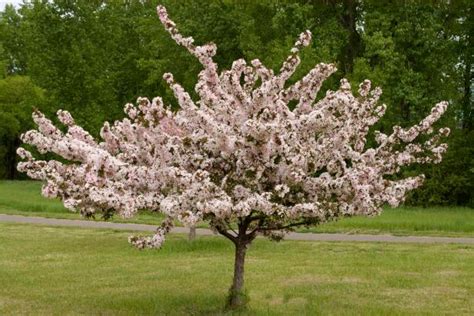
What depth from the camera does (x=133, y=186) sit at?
28.2 ft

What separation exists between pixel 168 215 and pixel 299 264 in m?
6.44

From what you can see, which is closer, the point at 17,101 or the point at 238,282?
the point at 238,282

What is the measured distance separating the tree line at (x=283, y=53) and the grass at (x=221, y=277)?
1112 centimetres

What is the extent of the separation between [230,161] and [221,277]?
13.9 ft

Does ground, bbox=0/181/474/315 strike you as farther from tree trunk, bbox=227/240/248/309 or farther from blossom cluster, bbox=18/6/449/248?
Answer: blossom cluster, bbox=18/6/449/248

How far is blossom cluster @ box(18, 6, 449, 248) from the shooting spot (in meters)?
8.18

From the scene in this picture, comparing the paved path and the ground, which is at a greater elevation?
the paved path

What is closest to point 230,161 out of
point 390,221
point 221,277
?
point 221,277

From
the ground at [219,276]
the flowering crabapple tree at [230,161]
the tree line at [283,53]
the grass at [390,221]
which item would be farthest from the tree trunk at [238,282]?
the tree line at [283,53]

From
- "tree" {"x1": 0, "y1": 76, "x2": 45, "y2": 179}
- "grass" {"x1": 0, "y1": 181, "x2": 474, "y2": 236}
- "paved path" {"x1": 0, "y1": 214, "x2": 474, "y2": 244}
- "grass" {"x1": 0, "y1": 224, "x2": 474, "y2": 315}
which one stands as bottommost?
"grass" {"x1": 0, "y1": 224, "x2": 474, "y2": 315}

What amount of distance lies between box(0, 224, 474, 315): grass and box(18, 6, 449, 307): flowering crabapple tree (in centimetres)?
152

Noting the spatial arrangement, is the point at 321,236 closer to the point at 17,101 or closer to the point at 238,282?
the point at 238,282

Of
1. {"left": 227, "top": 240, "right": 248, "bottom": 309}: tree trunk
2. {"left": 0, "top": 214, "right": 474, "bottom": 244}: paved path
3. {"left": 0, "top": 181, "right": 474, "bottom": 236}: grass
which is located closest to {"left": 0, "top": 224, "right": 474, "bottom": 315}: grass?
{"left": 227, "top": 240, "right": 248, "bottom": 309}: tree trunk

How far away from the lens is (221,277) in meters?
12.6
